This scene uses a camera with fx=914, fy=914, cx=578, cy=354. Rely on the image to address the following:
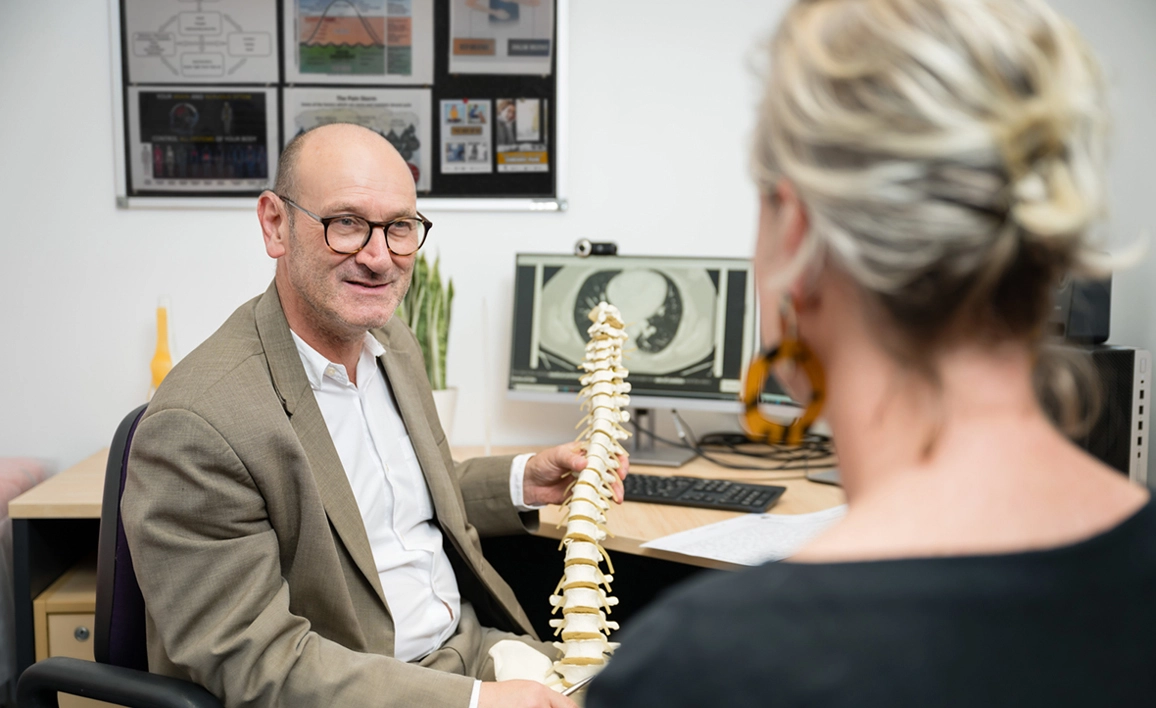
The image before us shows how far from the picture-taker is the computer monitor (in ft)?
7.77

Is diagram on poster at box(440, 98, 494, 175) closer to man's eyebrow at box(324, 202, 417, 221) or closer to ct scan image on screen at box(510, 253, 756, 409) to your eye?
ct scan image on screen at box(510, 253, 756, 409)

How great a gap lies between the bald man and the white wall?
2.85ft

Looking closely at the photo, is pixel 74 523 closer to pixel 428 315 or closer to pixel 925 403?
pixel 428 315

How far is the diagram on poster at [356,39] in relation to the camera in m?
2.52

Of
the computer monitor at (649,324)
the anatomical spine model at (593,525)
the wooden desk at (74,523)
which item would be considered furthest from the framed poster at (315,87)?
the anatomical spine model at (593,525)

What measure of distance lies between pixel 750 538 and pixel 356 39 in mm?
1731

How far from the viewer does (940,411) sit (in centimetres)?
60

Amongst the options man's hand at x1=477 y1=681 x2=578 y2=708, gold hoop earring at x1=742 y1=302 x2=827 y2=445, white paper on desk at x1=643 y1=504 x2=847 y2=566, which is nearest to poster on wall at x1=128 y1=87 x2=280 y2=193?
white paper on desk at x1=643 y1=504 x2=847 y2=566

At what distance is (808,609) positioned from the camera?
53 centimetres

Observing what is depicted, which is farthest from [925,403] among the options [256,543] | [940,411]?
[256,543]

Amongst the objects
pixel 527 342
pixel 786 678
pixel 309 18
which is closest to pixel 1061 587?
pixel 786 678

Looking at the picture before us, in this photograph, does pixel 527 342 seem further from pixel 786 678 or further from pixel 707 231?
pixel 786 678

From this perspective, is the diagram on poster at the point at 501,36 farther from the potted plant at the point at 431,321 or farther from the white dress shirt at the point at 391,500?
the white dress shirt at the point at 391,500

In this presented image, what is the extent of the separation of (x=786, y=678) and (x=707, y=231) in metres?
2.21
